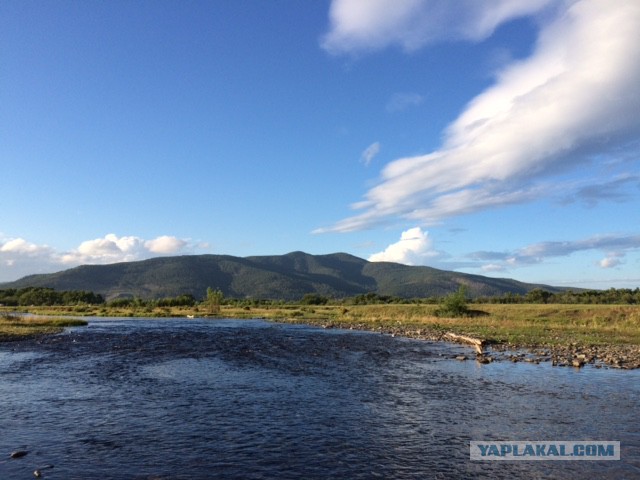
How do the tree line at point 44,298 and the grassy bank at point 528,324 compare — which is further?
the tree line at point 44,298

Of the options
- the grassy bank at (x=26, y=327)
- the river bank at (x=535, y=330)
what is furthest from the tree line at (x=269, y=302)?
the river bank at (x=535, y=330)

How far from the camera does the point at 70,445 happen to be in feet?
54.7

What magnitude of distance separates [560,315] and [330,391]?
184 feet

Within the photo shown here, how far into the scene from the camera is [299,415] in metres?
20.8

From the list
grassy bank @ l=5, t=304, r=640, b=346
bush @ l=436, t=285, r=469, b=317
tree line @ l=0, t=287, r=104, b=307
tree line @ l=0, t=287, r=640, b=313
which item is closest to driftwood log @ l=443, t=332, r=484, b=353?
grassy bank @ l=5, t=304, r=640, b=346

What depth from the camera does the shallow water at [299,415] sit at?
14.9m

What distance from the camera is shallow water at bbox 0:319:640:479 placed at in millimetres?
14914

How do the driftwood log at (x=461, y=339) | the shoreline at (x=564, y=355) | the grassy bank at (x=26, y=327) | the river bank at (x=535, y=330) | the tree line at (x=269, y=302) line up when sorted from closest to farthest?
the shoreline at (x=564, y=355) < the river bank at (x=535, y=330) < the driftwood log at (x=461, y=339) < the grassy bank at (x=26, y=327) < the tree line at (x=269, y=302)

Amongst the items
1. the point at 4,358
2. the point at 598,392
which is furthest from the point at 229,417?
the point at 4,358

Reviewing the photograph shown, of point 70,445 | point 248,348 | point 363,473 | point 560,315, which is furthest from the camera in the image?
point 560,315

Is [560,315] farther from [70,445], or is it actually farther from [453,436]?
[70,445]

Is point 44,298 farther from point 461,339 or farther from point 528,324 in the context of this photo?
point 528,324

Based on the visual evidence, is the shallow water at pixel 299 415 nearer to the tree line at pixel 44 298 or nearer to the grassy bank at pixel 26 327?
the grassy bank at pixel 26 327

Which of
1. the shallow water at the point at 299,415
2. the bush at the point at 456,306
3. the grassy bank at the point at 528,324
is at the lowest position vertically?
the shallow water at the point at 299,415
